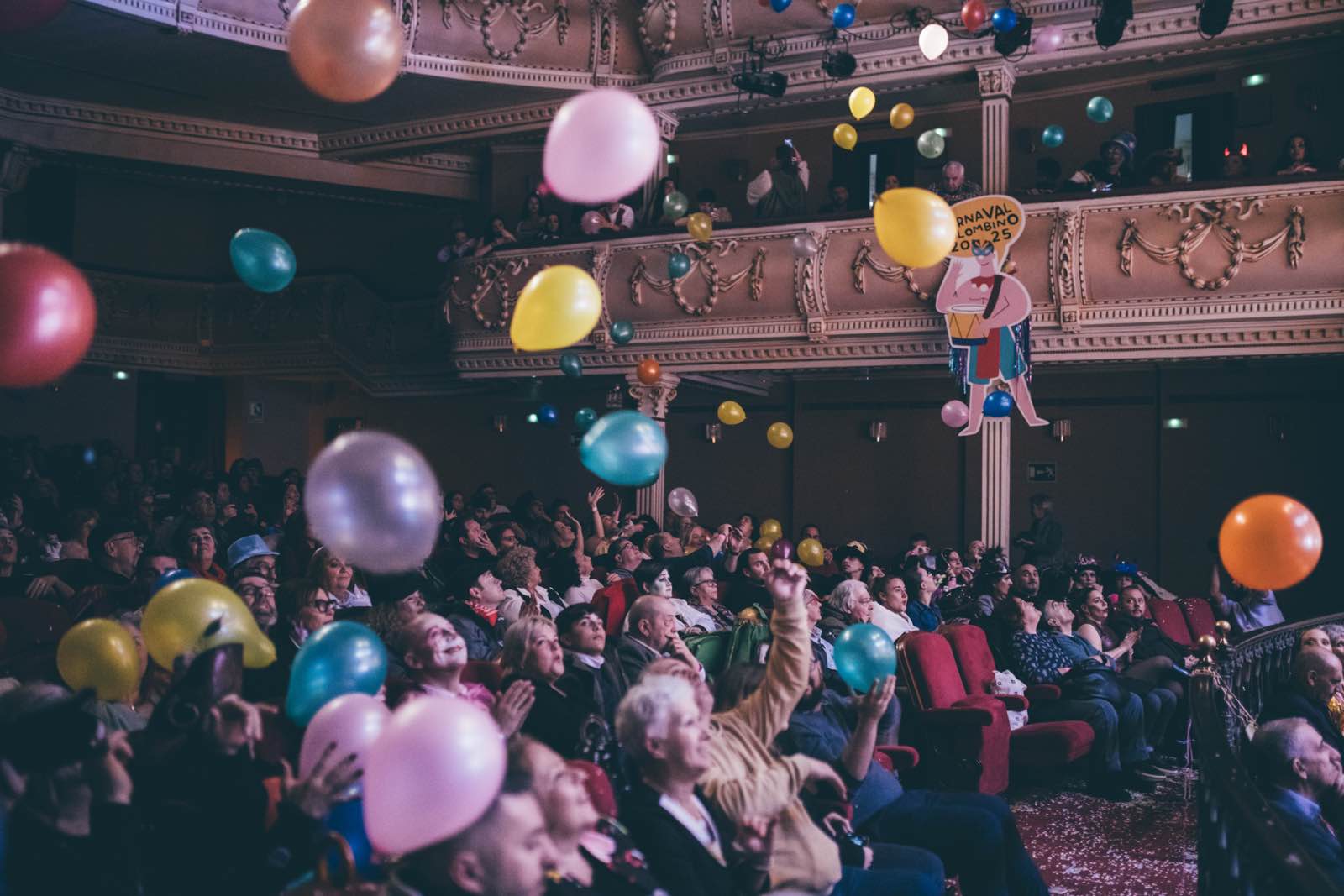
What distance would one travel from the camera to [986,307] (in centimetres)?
892

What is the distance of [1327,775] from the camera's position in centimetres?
306

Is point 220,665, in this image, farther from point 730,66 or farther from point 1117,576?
point 730,66

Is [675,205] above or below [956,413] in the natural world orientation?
above

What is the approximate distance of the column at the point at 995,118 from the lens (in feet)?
31.1

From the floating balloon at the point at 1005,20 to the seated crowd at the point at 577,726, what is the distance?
12.8 feet

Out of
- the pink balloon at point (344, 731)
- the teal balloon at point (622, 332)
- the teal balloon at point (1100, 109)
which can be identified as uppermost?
the teal balloon at point (1100, 109)

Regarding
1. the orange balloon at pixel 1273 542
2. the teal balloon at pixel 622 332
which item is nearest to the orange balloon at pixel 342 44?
the orange balloon at pixel 1273 542

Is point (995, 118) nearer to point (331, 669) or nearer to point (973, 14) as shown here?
point (973, 14)

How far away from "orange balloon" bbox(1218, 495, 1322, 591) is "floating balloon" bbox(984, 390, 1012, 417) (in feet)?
18.3

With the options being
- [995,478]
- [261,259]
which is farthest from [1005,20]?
[261,259]

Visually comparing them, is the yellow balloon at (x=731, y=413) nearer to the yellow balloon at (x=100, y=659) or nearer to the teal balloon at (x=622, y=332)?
the teal balloon at (x=622, y=332)

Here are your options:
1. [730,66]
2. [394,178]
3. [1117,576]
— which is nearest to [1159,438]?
[1117,576]

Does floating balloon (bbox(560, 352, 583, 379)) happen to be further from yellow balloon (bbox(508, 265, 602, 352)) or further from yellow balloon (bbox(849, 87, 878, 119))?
yellow balloon (bbox(508, 265, 602, 352))

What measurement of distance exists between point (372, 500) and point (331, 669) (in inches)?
17.3
